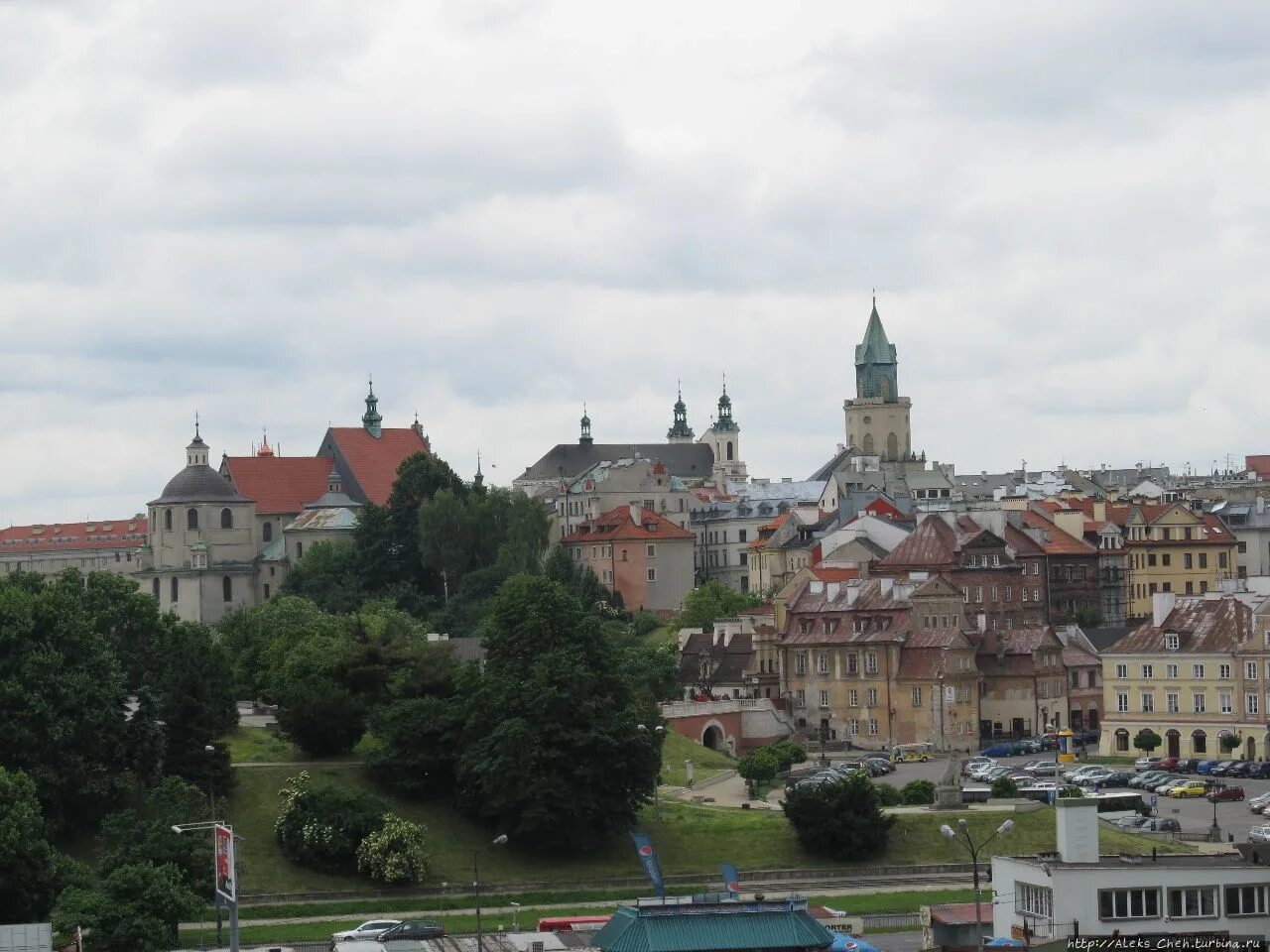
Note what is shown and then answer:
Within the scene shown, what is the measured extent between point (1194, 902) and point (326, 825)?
135 ft

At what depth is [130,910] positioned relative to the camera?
76562 mm

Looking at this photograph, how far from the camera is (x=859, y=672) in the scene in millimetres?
135375

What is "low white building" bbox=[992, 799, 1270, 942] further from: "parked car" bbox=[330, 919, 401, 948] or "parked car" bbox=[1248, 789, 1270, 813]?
"parked car" bbox=[1248, 789, 1270, 813]

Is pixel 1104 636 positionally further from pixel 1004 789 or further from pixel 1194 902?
pixel 1194 902

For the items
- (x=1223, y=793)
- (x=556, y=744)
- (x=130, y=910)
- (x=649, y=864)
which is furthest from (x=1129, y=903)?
(x=1223, y=793)

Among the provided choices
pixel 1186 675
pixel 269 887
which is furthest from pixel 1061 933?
pixel 1186 675

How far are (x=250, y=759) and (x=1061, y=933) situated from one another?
51673 mm

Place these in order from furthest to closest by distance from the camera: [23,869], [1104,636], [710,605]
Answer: [710,605]
[1104,636]
[23,869]

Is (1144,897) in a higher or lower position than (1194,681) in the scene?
lower

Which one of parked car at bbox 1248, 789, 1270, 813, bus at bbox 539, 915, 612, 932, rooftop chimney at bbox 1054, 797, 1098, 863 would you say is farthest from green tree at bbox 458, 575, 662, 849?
rooftop chimney at bbox 1054, 797, 1098, 863

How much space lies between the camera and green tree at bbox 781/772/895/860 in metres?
94.9

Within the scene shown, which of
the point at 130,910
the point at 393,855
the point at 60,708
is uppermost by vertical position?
the point at 60,708

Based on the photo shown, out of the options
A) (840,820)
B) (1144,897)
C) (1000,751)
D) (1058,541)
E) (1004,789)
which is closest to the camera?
(1144,897)

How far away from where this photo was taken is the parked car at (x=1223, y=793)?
10631cm
